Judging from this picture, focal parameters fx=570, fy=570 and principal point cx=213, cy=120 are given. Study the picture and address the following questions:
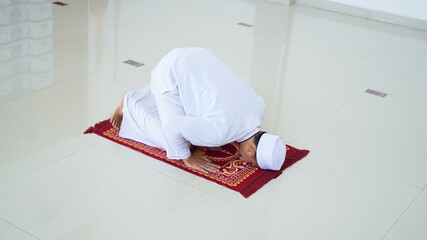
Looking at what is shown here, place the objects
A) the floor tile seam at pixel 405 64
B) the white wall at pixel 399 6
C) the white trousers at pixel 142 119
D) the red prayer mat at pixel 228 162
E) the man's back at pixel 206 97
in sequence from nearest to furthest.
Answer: the man's back at pixel 206 97, the red prayer mat at pixel 228 162, the white trousers at pixel 142 119, the floor tile seam at pixel 405 64, the white wall at pixel 399 6

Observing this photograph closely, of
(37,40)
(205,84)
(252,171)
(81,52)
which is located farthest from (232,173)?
(37,40)

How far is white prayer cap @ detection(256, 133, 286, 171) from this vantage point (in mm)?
2920

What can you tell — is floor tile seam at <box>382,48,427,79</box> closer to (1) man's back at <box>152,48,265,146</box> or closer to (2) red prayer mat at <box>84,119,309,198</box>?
(2) red prayer mat at <box>84,119,309,198</box>

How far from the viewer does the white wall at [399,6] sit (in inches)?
234

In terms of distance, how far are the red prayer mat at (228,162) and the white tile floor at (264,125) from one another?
5cm

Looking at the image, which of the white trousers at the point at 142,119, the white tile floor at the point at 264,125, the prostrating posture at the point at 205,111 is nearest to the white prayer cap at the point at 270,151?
the prostrating posture at the point at 205,111

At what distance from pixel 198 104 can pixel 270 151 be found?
1.45 ft

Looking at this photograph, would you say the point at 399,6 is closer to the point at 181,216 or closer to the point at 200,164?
the point at 200,164

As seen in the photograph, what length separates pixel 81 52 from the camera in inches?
181

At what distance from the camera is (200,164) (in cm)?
303

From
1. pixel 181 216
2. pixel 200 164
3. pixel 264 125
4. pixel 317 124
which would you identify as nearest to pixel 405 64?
pixel 317 124

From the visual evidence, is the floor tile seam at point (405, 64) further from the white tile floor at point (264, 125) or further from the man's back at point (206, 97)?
the man's back at point (206, 97)

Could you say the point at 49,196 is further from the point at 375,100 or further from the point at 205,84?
the point at 375,100

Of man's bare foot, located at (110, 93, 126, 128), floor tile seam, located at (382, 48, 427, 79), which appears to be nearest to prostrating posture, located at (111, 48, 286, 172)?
man's bare foot, located at (110, 93, 126, 128)
